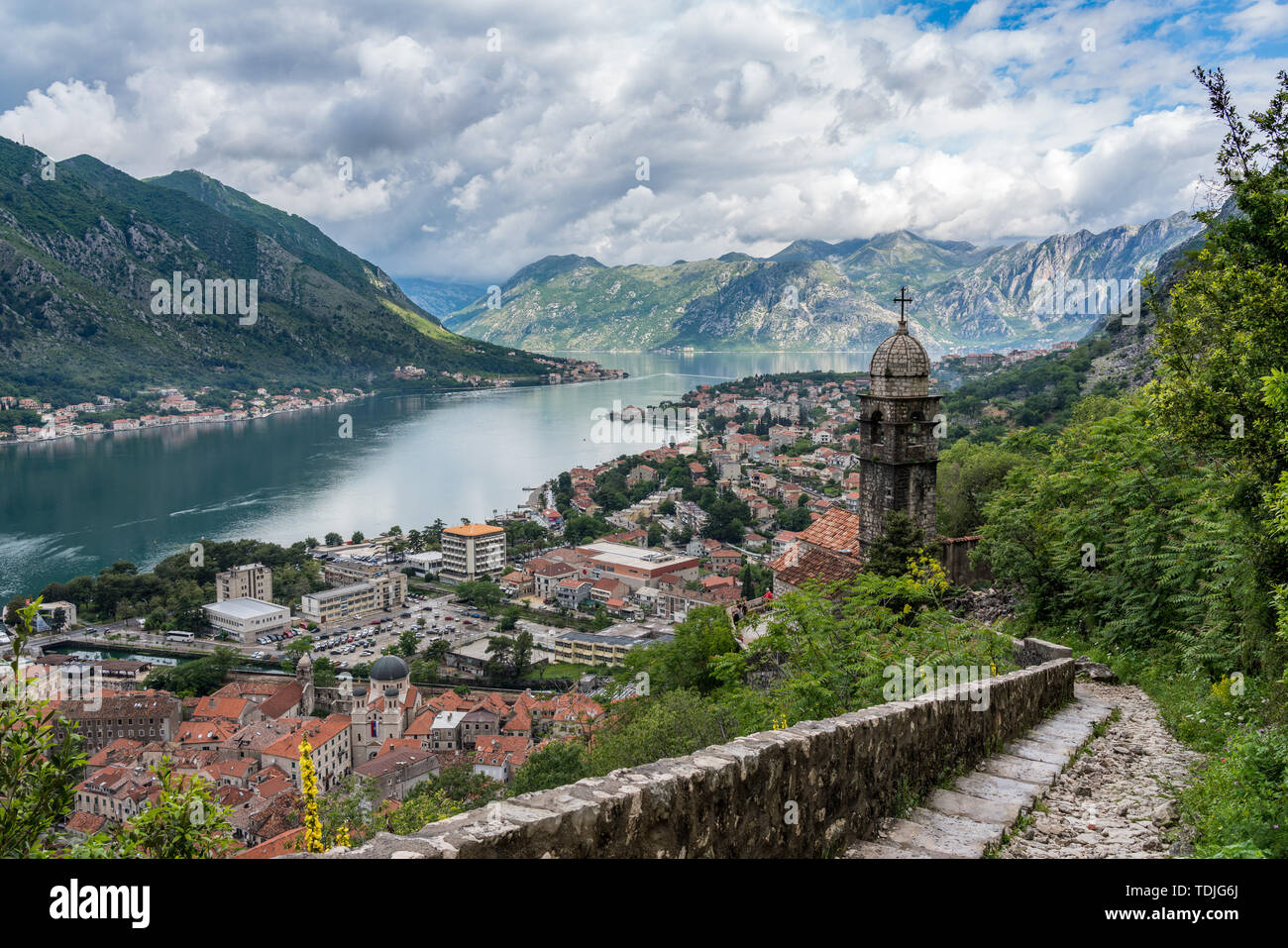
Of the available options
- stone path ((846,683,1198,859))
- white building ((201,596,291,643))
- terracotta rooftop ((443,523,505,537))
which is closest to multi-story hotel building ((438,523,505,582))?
terracotta rooftop ((443,523,505,537))

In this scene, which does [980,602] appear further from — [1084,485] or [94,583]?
[94,583]

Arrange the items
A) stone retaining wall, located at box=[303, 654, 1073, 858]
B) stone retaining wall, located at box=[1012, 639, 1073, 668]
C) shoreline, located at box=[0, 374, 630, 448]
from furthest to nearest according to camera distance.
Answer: shoreline, located at box=[0, 374, 630, 448]
stone retaining wall, located at box=[1012, 639, 1073, 668]
stone retaining wall, located at box=[303, 654, 1073, 858]

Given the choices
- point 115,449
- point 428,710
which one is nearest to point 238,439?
point 115,449

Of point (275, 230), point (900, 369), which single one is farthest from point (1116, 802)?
point (275, 230)

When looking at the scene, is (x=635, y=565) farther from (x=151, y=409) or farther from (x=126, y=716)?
(x=151, y=409)

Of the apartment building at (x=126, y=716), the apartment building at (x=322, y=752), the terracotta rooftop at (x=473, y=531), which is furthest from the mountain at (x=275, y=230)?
the apartment building at (x=322, y=752)

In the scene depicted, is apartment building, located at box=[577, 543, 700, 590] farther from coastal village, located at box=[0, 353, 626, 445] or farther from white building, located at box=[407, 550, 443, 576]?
coastal village, located at box=[0, 353, 626, 445]

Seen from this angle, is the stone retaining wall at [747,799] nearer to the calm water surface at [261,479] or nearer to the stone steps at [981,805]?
the stone steps at [981,805]
